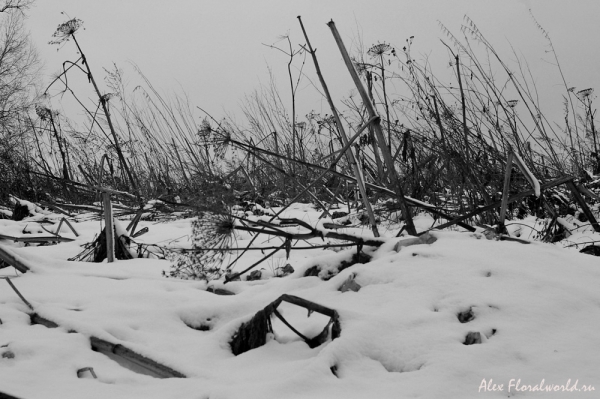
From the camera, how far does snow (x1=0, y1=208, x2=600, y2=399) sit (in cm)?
71

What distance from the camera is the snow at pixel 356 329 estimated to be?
0.71 metres

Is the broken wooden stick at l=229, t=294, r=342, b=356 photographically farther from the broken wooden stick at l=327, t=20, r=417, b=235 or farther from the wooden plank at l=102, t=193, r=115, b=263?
the wooden plank at l=102, t=193, r=115, b=263

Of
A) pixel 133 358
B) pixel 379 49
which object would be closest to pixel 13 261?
pixel 133 358

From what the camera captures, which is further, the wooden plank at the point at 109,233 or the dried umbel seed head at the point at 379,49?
the dried umbel seed head at the point at 379,49

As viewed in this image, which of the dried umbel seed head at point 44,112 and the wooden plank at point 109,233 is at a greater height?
the dried umbel seed head at point 44,112

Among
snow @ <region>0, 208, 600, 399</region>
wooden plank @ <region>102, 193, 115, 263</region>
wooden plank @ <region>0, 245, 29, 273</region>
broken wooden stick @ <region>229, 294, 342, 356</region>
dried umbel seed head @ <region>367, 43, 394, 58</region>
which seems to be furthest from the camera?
dried umbel seed head @ <region>367, 43, 394, 58</region>

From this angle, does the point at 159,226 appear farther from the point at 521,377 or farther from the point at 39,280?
the point at 521,377

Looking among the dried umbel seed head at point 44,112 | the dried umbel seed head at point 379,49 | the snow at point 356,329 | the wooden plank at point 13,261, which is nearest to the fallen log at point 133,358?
the snow at point 356,329

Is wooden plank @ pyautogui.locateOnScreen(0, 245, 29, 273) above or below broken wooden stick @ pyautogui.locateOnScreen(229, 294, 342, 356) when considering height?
above

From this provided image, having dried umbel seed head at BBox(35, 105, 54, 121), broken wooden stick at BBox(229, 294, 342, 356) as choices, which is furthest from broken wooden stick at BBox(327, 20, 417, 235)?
dried umbel seed head at BBox(35, 105, 54, 121)

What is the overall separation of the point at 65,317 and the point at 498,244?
3.20 feet

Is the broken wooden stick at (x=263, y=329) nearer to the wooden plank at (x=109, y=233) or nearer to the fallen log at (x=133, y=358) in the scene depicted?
the fallen log at (x=133, y=358)

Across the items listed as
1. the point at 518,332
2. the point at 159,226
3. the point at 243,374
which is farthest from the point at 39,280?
the point at 159,226

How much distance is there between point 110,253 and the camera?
173 cm
